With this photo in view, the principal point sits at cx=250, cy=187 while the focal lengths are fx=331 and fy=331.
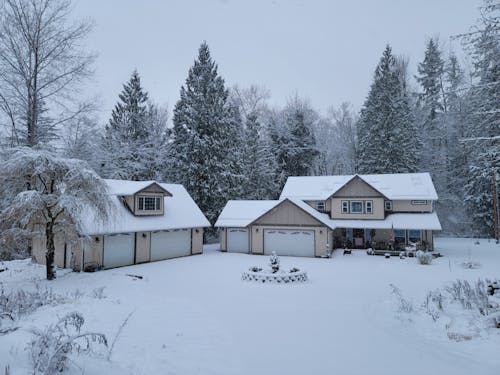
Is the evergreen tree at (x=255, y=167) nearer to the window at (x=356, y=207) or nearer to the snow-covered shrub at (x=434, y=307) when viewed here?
the window at (x=356, y=207)

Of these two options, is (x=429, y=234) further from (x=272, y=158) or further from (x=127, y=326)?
(x=127, y=326)

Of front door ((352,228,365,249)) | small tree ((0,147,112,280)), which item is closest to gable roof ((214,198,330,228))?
front door ((352,228,365,249))

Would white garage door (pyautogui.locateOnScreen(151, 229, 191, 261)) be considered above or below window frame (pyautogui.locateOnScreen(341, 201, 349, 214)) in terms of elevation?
below

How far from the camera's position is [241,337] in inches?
340

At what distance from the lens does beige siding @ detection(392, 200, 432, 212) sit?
27422 mm

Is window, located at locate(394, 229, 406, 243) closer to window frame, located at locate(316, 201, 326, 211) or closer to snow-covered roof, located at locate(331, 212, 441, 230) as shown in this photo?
snow-covered roof, located at locate(331, 212, 441, 230)

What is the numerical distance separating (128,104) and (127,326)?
3017 centimetres

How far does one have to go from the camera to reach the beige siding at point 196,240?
25672 mm

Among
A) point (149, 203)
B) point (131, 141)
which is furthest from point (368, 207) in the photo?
point (131, 141)

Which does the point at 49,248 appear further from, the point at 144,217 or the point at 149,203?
the point at 149,203

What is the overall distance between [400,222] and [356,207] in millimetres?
3674

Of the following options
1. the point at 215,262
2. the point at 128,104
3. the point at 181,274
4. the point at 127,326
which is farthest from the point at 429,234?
the point at 128,104

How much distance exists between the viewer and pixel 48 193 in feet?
52.0

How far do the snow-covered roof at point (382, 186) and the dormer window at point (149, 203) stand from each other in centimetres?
1164
